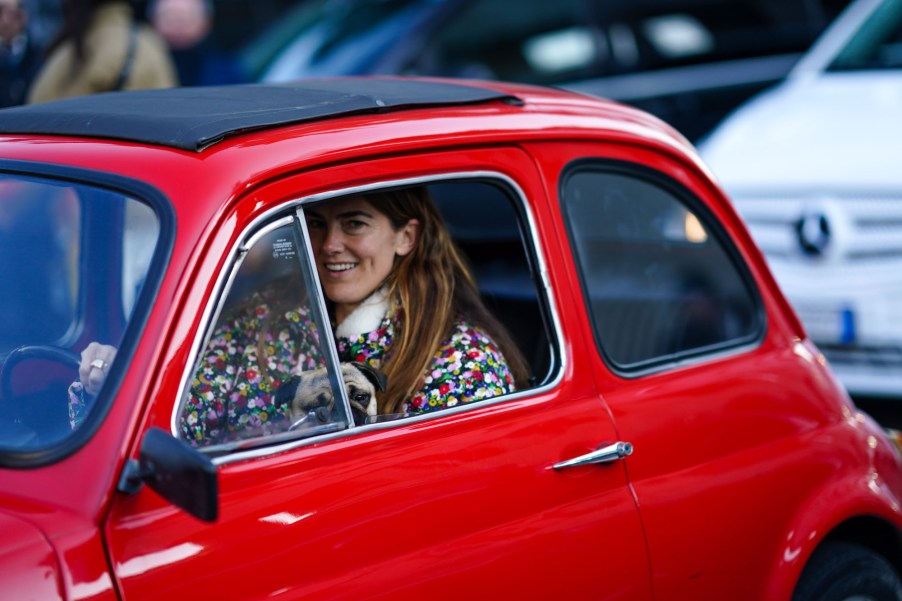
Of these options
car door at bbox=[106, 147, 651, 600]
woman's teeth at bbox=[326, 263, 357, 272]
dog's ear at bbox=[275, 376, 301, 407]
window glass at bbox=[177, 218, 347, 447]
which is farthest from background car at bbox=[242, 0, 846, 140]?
dog's ear at bbox=[275, 376, 301, 407]

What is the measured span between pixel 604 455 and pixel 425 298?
1.96 feet

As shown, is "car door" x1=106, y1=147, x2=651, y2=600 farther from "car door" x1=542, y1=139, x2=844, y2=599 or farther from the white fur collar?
the white fur collar

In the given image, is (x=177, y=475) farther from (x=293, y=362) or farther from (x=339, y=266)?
(x=339, y=266)

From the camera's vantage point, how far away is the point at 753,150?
19.0 feet

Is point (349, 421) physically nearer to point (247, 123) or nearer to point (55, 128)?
point (247, 123)

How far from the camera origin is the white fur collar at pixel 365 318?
2.84m

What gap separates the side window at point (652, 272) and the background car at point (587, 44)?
9.28ft

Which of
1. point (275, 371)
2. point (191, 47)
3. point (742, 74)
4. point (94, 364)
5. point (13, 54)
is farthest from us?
point (742, 74)

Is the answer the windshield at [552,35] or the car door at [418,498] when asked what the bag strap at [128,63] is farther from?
the car door at [418,498]

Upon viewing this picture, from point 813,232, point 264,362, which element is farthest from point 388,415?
point 813,232

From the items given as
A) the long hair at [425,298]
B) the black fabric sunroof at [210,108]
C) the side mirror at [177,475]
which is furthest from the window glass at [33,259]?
the long hair at [425,298]

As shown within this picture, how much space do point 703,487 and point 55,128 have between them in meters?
1.66

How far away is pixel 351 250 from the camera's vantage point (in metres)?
2.88

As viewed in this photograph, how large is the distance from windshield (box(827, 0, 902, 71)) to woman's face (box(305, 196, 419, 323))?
4.02m
